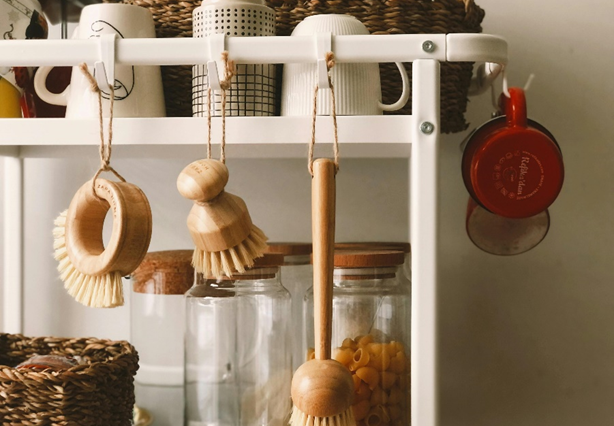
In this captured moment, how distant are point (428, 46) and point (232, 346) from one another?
0.42 m

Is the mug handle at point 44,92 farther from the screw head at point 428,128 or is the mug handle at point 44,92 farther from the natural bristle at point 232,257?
the screw head at point 428,128

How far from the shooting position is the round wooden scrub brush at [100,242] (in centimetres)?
62

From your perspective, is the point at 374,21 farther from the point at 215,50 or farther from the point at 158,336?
the point at 158,336

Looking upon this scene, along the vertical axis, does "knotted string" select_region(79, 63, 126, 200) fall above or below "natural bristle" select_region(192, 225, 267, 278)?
above

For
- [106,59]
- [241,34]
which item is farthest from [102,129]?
[241,34]

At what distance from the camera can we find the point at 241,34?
692 mm

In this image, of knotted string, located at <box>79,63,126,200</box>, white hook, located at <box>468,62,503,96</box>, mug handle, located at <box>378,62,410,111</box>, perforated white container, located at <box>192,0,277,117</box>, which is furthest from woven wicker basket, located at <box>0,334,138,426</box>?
white hook, located at <box>468,62,503,96</box>

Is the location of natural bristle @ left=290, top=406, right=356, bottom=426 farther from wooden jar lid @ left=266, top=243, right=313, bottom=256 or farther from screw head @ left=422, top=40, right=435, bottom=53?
screw head @ left=422, top=40, right=435, bottom=53

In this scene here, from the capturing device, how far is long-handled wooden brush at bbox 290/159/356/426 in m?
0.58

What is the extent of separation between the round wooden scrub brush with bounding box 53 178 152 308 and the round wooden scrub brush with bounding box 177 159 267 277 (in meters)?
0.05

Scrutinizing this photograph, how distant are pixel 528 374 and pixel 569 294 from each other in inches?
5.3

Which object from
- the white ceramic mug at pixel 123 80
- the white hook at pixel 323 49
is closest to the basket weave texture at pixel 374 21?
the white ceramic mug at pixel 123 80

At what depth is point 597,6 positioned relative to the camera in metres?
0.99

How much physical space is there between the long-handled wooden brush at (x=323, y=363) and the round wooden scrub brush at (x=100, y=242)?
171 mm
